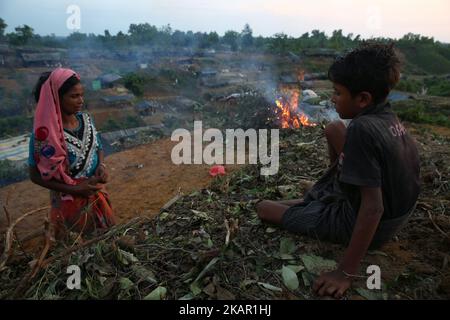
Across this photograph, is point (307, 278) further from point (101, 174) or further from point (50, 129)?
point (50, 129)

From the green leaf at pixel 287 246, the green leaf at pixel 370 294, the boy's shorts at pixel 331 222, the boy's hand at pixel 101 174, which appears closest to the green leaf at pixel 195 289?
the green leaf at pixel 287 246

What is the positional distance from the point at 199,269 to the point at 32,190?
5.97 meters

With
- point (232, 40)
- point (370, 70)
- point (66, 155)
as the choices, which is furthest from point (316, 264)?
point (232, 40)

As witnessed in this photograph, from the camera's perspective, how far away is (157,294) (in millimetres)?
1816

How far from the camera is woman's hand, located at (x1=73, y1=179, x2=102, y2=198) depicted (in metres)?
2.73

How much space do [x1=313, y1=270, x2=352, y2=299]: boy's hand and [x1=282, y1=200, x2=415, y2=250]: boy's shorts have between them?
304 millimetres

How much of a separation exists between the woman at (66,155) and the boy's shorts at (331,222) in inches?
62.2

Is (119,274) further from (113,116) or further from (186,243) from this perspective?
(113,116)

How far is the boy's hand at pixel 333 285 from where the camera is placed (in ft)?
5.69

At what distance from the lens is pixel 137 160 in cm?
809
